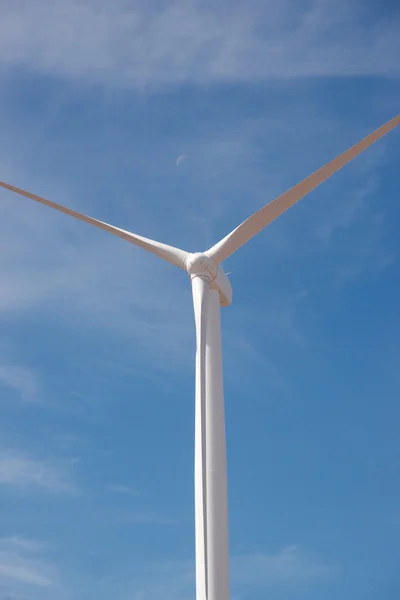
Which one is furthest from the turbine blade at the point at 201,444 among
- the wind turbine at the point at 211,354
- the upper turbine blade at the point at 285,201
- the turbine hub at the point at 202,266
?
the upper turbine blade at the point at 285,201

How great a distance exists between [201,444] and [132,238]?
10.7 meters

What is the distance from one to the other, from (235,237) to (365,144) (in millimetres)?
6726

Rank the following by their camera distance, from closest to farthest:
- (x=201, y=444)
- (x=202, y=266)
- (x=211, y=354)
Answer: (x=201, y=444)
(x=211, y=354)
(x=202, y=266)

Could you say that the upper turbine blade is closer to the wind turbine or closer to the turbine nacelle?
the wind turbine

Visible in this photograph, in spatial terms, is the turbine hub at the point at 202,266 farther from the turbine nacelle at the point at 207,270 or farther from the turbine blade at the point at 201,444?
the turbine blade at the point at 201,444

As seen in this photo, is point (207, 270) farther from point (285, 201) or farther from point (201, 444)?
point (201, 444)

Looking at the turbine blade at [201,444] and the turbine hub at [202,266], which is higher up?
the turbine hub at [202,266]

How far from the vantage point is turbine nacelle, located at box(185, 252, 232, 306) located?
32.6 meters

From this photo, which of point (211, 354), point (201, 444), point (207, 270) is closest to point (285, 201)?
point (207, 270)

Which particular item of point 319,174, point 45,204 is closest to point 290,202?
point 319,174

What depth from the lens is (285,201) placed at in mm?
33375

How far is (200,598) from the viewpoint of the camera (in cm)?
2606

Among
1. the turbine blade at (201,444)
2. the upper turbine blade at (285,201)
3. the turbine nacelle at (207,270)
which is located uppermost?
the upper turbine blade at (285,201)

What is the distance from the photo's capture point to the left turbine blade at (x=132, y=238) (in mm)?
33500
